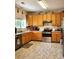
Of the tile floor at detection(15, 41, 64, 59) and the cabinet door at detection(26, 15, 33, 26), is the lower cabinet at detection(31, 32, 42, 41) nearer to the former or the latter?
the cabinet door at detection(26, 15, 33, 26)

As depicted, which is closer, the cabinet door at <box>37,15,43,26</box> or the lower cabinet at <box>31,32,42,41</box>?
the lower cabinet at <box>31,32,42,41</box>

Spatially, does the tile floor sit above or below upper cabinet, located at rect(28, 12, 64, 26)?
below

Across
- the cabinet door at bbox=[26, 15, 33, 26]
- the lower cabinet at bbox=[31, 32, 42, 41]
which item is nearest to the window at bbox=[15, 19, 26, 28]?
the cabinet door at bbox=[26, 15, 33, 26]

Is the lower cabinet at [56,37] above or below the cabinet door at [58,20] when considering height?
A: below

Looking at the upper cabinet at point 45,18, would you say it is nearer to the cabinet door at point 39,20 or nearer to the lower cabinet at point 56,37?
the cabinet door at point 39,20

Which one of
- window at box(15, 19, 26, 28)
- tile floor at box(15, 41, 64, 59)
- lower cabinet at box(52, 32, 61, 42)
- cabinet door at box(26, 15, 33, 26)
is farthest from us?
cabinet door at box(26, 15, 33, 26)

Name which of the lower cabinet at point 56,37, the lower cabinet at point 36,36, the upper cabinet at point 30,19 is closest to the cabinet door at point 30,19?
the upper cabinet at point 30,19

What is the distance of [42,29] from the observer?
9.34m

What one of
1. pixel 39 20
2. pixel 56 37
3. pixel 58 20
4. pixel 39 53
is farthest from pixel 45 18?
pixel 39 53

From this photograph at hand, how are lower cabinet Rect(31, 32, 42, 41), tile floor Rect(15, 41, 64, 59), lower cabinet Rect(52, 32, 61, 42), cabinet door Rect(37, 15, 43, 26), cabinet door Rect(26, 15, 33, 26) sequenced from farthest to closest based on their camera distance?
cabinet door Rect(26, 15, 33, 26) < cabinet door Rect(37, 15, 43, 26) < lower cabinet Rect(31, 32, 42, 41) < lower cabinet Rect(52, 32, 61, 42) < tile floor Rect(15, 41, 64, 59)
